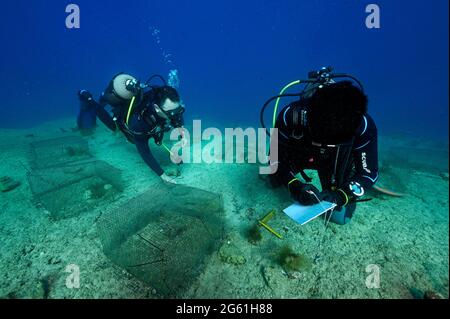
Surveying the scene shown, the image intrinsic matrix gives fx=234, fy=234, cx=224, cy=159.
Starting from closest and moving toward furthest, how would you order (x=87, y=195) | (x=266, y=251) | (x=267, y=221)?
(x=266, y=251) < (x=267, y=221) < (x=87, y=195)

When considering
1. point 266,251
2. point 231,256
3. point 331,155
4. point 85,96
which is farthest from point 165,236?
point 85,96

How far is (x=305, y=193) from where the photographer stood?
3.41 metres

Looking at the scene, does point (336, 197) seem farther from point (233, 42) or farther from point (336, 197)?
point (233, 42)

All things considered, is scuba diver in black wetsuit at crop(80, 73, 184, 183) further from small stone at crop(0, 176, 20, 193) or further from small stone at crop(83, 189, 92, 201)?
small stone at crop(0, 176, 20, 193)

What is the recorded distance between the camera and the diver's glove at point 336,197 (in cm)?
338

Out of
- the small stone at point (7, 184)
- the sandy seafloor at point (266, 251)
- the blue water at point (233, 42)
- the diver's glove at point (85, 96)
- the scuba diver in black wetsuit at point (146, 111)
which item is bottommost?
the sandy seafloor at point (266, 251)

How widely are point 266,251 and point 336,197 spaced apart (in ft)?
4.49

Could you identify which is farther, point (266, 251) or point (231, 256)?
point (266, 251)

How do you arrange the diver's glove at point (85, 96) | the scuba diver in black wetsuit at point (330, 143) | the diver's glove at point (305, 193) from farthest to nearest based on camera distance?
the diver's glove at point (85, 96)
the diver's glove at point (305, 193)
the scuba diver in black wetsuit at point (330, 143)

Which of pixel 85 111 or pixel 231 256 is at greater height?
pixel 85 111

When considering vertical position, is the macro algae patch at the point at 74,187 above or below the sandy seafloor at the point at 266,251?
above

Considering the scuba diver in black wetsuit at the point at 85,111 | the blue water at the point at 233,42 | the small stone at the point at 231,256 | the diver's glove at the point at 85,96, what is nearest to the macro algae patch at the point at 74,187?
the scuba diver in black wetsuit at the point at 85,111

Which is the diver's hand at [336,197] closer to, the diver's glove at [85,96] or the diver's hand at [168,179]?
the diver's hand at [168,179]

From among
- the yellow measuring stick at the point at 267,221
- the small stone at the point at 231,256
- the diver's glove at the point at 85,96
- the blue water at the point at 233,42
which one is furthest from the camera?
the blue water at the point at 233,42
